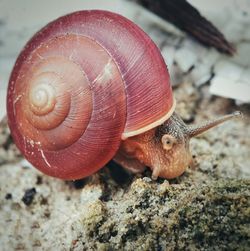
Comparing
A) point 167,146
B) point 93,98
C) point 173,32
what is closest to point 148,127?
point 167,146

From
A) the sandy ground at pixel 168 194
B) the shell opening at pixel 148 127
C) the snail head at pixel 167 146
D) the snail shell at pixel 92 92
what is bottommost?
the sandy ground at pixel 168 194

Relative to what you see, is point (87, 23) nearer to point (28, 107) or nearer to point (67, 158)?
point (28, 107)

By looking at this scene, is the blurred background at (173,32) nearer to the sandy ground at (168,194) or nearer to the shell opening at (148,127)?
the sandy ground at (168,194)

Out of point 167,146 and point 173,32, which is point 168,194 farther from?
point 173,32

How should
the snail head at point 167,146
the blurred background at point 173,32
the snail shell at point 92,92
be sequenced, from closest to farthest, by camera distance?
1. the snail shell at point 92,92
2. the snail head at point 167,146
3. the blurred background at point 173,32

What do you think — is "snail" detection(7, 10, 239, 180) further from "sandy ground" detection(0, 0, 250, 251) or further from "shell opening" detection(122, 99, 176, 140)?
"sandy ground" detection(0, 0, 250, 251)

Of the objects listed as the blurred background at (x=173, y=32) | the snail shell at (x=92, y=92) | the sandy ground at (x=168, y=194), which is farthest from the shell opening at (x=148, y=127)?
the blurred background at (x=173, y=32)

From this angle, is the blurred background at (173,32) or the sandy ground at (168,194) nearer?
the sandy ground at (168,194)

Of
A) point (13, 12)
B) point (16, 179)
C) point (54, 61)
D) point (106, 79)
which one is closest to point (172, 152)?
point (106, 79)

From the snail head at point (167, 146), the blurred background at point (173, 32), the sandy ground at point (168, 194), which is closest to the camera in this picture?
the sandy ground at point (168, 194)
